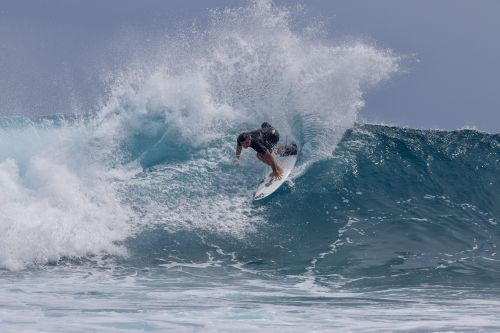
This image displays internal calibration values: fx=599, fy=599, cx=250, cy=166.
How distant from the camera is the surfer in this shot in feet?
44.4

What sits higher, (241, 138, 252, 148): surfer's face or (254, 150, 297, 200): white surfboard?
(241, 138, 252, 148): surfer's face

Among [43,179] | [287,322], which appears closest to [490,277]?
[287,322]

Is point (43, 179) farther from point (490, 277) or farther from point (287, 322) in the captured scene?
point (490, 277)

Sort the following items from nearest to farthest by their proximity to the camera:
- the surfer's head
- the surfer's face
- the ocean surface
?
the ocean surface, the surfer's head, the surfer's face

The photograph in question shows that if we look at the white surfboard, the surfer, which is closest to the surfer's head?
the surfer

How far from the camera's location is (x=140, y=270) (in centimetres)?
1007

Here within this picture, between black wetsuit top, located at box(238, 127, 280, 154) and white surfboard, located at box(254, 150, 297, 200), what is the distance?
705mm

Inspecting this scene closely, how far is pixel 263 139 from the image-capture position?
13.6m

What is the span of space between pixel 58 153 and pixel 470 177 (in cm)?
1049

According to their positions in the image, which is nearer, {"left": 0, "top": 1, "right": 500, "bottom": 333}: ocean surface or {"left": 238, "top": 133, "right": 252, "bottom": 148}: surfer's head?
{"left": 0, "top": 1, "right": 500, "bottom": 333}: ocean surface

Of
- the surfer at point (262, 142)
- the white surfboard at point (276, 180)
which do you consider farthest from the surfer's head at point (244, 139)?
the white surfboard at point (276, 180)

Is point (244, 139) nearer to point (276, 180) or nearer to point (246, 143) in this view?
point (246, 143)

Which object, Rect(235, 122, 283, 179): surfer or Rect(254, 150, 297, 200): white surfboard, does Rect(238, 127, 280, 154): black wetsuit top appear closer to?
Rect(235, 122, 283, 179): surfer

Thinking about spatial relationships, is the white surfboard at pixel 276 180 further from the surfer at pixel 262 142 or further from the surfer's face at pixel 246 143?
the surfer's face at pixel 246 143
